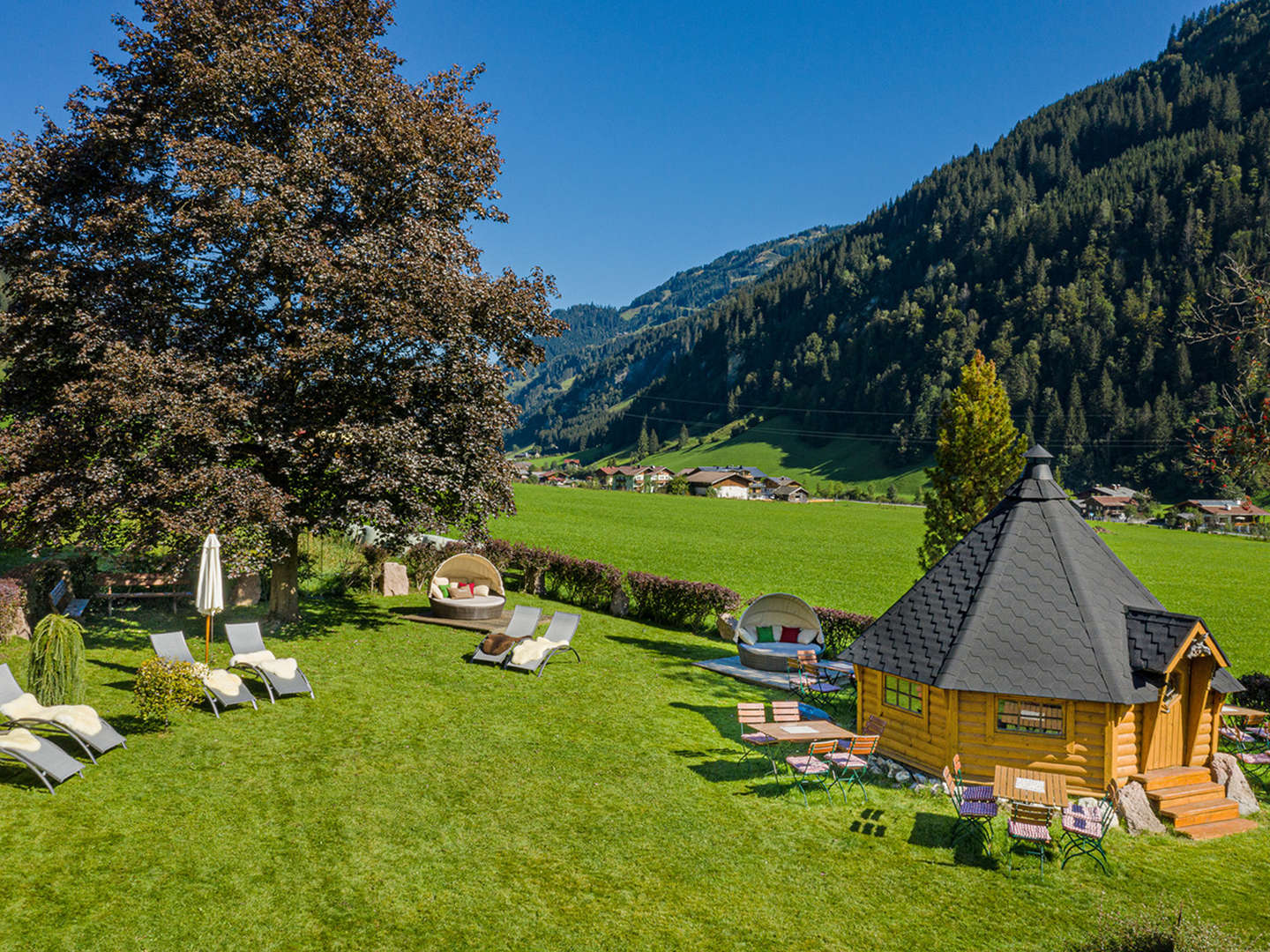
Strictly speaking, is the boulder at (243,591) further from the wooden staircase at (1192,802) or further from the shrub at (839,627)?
the wooden staircase at (1192,802)

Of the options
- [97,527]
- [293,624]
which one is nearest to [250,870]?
[97,527]

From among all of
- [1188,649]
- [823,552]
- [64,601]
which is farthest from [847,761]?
[823,552]

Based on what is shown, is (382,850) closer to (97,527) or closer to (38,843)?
(38,843)

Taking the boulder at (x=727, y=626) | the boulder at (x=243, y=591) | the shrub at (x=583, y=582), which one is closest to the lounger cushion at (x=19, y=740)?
the boulder at (x=243, y=591)

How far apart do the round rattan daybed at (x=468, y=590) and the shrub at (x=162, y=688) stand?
402 inches

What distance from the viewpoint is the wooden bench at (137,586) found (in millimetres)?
19812

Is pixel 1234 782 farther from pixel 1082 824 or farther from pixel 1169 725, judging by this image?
pixel 1082 824

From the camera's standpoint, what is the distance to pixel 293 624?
20.2m

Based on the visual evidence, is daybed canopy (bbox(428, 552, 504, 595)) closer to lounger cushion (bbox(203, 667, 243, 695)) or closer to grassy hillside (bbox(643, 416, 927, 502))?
lounger cushion (bbox(203, 667, 243, 695))

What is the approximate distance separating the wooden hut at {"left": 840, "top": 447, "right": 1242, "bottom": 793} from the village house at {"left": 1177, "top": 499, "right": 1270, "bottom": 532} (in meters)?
94.8

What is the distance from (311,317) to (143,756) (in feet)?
34.5

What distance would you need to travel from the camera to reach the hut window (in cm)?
1331

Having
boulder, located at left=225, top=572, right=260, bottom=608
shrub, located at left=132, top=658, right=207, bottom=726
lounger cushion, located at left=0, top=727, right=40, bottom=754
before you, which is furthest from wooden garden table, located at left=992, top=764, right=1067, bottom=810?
boulder, located at left=225, top=572, right=260, bottom=608

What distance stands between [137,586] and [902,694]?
68.4ft
